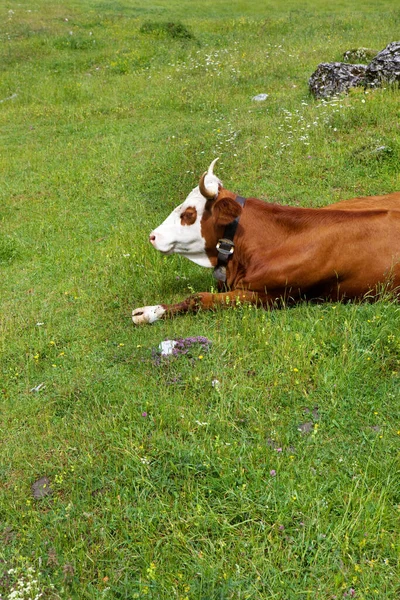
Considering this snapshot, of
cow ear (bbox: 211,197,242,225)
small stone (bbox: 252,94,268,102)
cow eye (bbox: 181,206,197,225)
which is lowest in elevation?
small stone (bbox: 252,94,268,102)

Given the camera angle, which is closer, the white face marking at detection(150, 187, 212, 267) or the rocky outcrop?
the white face marking at detection(150, 187, 212, 267)

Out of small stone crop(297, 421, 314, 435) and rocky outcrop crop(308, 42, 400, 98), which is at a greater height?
rocky outcrop crop(308, 42, 400, 98)

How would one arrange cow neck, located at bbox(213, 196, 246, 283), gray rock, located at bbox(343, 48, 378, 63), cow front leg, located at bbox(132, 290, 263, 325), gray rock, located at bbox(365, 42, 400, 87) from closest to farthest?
cow front leg, located at bbox(132, 290, 263, 325), cow neck, located at bbox(213, 196, 246, 283), gray rock, located at bbox(365, 42, 400, 87), gray rock, located at bbox(343, 48, 378, 63)

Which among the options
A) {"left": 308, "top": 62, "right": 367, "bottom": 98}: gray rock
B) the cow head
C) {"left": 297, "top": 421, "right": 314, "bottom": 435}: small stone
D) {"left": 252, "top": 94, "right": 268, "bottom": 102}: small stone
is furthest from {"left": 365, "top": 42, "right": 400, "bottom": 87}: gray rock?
{"left": 297, "top": 421, "right": 314, "bottom": 435}: small stone

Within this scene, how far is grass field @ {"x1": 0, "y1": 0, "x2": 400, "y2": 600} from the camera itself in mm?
3730

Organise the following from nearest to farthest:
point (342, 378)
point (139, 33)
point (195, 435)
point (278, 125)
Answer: point (195, 435), point (342, 378), point (278, 125), point (139, 33)

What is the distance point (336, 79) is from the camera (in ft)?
44.9

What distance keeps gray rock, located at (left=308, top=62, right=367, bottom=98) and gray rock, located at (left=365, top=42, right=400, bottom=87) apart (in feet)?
1.00

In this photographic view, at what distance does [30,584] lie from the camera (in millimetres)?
3678

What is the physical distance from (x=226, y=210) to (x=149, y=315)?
1367 millimetres

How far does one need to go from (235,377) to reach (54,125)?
39.4ft

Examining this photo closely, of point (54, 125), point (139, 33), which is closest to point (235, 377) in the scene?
point (54, 125)

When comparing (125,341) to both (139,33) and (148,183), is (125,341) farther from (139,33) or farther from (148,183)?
(139,33)

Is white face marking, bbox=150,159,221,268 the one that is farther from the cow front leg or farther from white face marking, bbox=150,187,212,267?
the cow front leg
